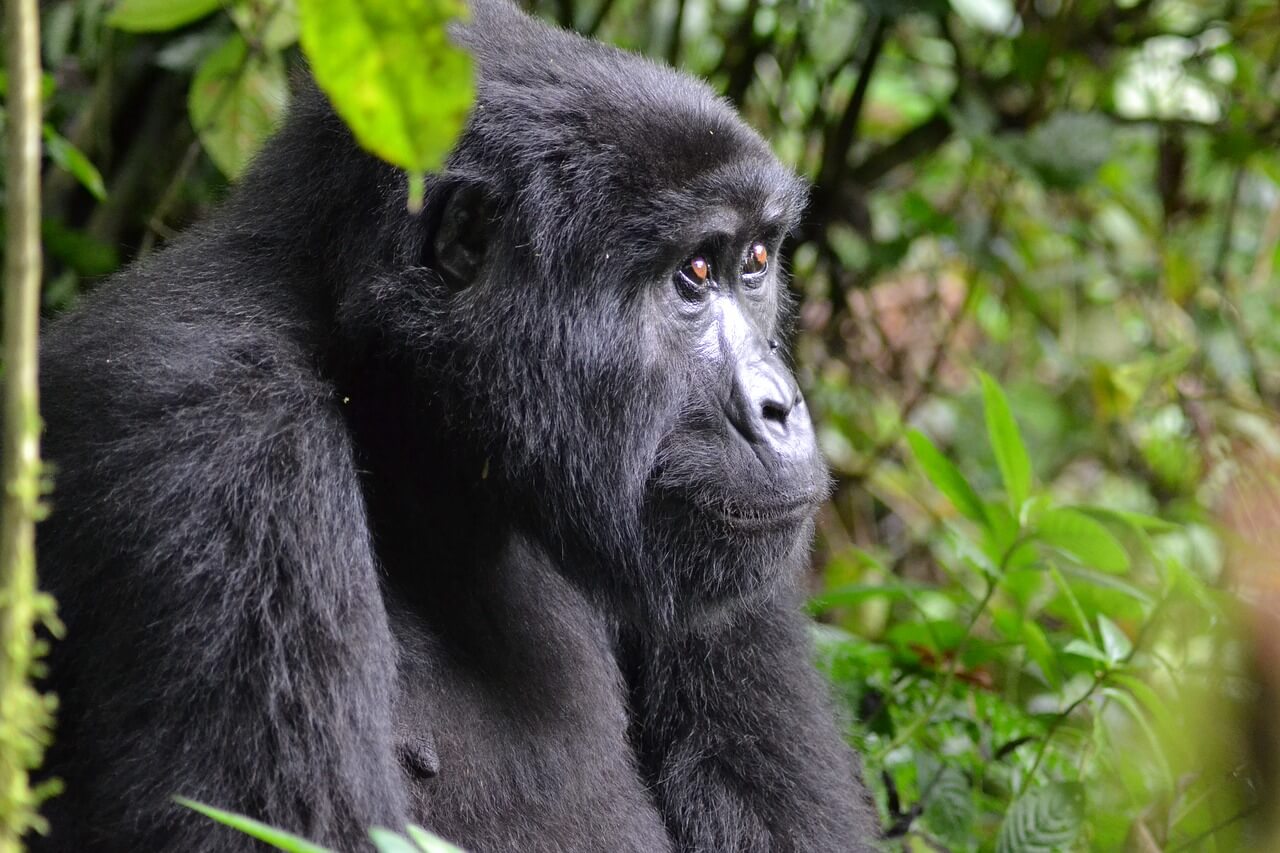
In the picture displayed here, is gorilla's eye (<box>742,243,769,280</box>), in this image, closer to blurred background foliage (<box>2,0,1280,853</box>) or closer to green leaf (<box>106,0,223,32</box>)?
blurred background foliage (<box>2,0,1280,853</box>)

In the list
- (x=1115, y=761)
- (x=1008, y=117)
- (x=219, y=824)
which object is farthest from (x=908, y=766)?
(x=1008, y=117)

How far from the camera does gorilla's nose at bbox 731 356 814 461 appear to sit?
2.50 meters

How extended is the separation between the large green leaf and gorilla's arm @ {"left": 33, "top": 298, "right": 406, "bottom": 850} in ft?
3.16

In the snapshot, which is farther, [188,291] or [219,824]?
[188,291]

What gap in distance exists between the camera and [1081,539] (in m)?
2.97

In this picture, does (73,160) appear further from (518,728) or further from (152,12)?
(518,728)

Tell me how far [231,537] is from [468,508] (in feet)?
1.89

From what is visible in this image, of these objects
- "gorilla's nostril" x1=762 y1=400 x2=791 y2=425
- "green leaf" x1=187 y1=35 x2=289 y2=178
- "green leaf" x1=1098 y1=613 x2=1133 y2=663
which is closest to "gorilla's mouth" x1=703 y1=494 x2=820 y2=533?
"gorilla's nostril" x1=762 y1=400 x2=791 y2=425

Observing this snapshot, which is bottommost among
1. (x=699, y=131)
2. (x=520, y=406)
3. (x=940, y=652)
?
(x=940, y=652)

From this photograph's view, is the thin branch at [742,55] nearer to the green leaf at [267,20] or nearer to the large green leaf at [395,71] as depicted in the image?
the green leaf at [267,20]

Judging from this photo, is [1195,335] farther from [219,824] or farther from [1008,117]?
[219,824]

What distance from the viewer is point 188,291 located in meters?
2.39

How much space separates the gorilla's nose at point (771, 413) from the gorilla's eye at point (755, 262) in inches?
12.4

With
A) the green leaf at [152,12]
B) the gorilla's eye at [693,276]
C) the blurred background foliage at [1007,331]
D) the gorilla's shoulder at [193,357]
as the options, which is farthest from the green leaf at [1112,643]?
the green leaf at [152,12]
